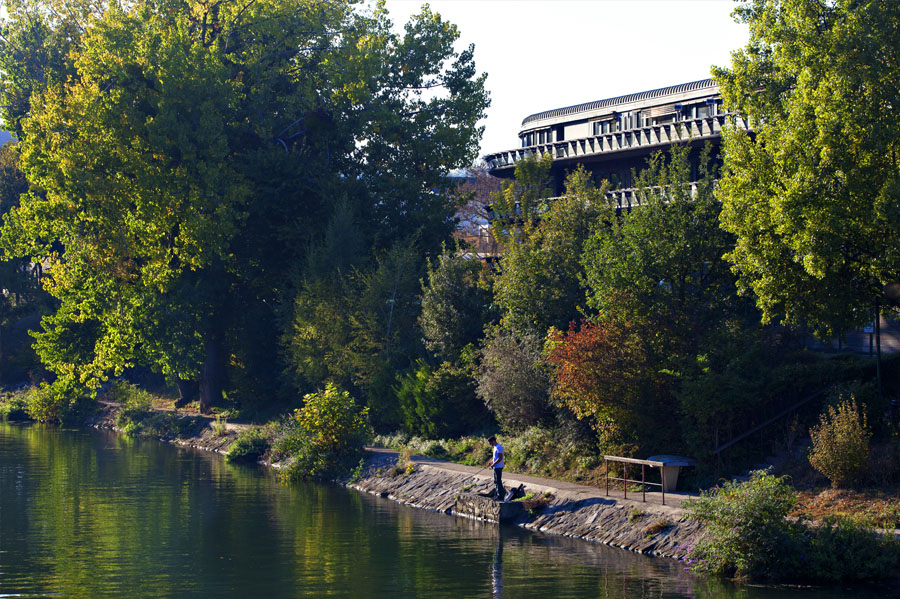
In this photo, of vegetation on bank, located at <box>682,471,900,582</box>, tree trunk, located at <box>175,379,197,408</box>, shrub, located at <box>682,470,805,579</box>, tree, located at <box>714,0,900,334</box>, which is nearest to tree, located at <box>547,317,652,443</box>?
tree, located at <box>714,0,900,334</box>

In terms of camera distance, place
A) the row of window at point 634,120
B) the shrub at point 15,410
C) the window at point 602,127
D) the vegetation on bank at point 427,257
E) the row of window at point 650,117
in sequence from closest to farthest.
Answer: the vegetation on bank at point 427,257 < the row of window at point 650,117 < the row of window at point 634,120 < the window at point 602,127 < the shrub at point 15,410

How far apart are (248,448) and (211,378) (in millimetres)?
13686

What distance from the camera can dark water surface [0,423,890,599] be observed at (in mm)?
20531

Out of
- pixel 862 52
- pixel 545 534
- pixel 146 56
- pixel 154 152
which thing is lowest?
pixel 545 534

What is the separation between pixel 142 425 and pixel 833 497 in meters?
42.6

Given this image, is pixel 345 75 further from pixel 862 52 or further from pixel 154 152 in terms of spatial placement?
pixel 862 52

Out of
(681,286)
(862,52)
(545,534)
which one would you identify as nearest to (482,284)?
(681,286)

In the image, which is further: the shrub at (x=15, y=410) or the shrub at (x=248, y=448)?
the shrub at (x=15, y=410)

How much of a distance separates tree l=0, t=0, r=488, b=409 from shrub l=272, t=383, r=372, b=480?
1509 centimetres

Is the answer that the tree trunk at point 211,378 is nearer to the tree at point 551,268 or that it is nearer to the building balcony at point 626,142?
the building balcony at point 626,142

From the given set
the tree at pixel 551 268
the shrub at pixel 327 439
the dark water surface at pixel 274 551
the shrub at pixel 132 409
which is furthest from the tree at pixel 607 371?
the shrub at pixel 132 409

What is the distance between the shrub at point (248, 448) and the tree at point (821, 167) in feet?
83.6

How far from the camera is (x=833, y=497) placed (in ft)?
76.1

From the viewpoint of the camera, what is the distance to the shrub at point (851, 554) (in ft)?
64.4
